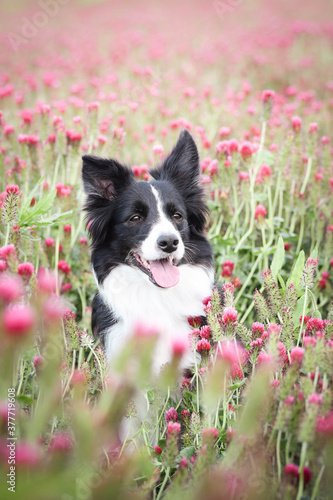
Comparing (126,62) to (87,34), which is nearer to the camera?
(126,62)

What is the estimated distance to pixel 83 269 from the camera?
3967 mm

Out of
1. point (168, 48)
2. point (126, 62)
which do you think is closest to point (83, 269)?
point (126, 62)

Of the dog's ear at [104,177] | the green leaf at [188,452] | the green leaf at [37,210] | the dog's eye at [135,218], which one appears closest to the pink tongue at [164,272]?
the dog's eye at [135,218]

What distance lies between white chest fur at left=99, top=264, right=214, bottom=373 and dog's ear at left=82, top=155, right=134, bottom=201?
0.57 m

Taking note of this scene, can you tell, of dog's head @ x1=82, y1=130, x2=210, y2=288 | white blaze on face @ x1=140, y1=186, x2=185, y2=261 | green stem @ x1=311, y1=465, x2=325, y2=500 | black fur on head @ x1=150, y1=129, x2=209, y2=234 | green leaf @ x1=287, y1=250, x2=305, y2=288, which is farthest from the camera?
black fur on head @ x1=150, y1=129, x2=209, y2=234

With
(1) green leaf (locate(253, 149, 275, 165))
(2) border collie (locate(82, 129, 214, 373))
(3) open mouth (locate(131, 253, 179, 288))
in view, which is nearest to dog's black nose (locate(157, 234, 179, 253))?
(2) border collie (locate(82, 129, 214, 373))

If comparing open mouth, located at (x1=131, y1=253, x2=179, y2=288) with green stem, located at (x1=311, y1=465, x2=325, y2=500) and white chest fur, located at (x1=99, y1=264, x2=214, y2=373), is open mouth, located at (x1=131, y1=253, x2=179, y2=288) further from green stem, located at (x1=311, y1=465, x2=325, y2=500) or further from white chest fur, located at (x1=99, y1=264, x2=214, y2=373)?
green stem, located at (x1=311, y1=465, x2=325, y2=500)

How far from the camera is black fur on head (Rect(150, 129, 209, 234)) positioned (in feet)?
11.4

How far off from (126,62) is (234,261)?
285 inches

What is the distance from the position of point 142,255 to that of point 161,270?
16 cm

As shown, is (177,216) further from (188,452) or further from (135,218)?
(188,452)

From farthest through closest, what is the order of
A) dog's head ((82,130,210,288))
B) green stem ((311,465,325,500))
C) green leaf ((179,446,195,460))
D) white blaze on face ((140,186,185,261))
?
1. dog's head ((82,130,210,288))
2. white blaze on face ((140,186,185,261))
3. green leaf ((179,446,195,460))
4. green stem ((311,465,325,500))

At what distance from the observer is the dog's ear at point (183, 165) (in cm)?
347

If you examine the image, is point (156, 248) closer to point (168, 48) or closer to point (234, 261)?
point (234, 261)
